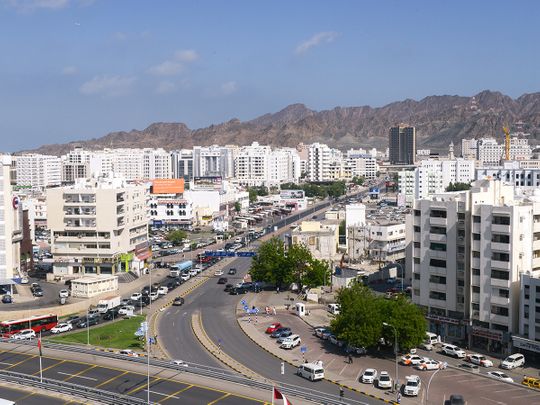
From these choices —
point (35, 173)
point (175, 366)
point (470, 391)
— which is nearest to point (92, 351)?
point (175, 366)

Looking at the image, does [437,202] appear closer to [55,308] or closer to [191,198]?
[55,308]

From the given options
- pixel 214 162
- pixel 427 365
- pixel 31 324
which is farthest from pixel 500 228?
pixel 214 162

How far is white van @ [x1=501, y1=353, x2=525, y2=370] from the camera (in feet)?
91.9

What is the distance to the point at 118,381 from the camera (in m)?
23.6

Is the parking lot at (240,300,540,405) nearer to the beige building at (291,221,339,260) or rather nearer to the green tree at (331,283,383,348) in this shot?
the green tree at (331,283,383,348)

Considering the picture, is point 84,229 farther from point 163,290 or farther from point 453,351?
point 453,351

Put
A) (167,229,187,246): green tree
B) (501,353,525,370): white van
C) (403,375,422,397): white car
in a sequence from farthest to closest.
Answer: (167,229,187,246): green tree, (501,353,525,370): white van, (403,375,422,397): white car

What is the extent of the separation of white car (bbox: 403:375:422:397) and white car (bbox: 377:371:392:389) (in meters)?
0.61

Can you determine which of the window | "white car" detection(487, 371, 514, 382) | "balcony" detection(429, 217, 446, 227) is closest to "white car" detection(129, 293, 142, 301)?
the window

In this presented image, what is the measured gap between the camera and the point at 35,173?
416 feet

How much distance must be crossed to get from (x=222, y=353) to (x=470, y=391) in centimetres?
1008

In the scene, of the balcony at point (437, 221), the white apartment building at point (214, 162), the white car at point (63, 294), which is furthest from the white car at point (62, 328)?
the white apartment building at point (214, 162)

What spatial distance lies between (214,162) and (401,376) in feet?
379

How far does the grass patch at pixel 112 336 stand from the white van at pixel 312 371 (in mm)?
8092
